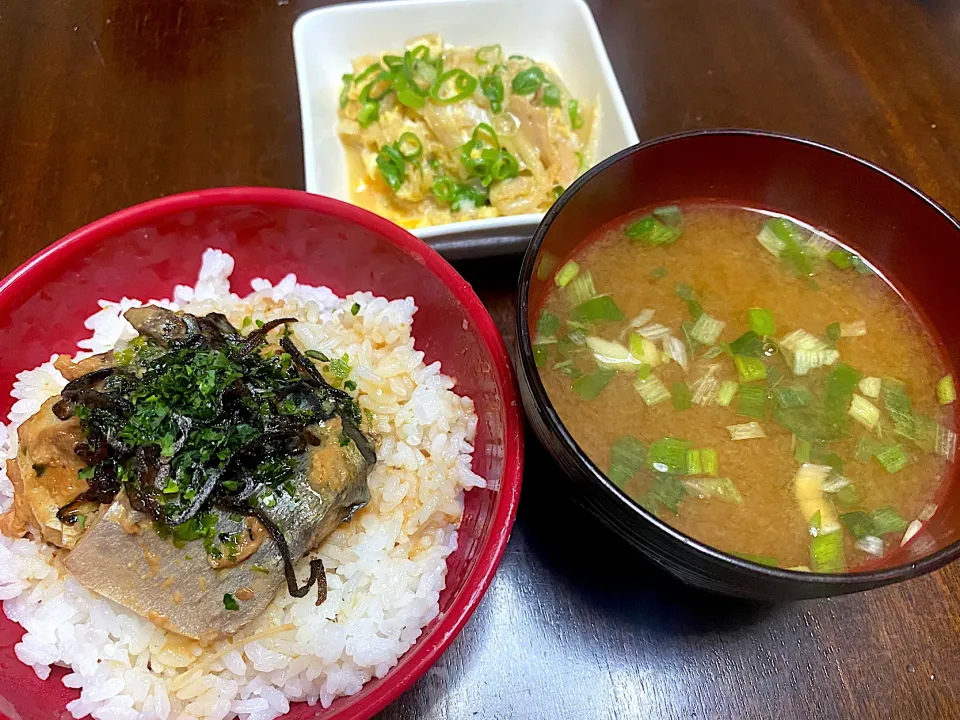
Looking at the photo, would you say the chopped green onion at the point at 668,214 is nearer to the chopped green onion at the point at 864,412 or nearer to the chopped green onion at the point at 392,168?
the chopped green onion at the point at 864,412

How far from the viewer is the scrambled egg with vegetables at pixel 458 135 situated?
2.47 meters

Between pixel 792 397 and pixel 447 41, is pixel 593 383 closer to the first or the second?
pixel 792 397

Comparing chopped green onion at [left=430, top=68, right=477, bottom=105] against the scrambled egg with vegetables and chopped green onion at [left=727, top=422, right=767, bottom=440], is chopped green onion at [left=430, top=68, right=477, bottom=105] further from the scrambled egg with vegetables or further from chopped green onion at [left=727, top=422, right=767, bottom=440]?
chopped green onion at [left=727, top=422, right=767, bottom=440]

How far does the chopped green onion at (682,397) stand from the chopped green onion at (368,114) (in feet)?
5.10

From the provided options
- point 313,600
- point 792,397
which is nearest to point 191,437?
point 313,600

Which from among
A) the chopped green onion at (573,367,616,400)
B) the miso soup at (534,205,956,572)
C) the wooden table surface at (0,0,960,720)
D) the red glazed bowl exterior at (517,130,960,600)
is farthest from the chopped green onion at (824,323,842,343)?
the wooden table surface at (0,0,960,720)

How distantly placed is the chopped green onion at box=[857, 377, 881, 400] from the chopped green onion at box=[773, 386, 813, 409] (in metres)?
0.15

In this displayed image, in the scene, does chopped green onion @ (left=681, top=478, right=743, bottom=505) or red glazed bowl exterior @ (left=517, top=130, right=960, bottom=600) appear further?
chopped green onion @ (left=681, top=478, right=743, bottom=505)

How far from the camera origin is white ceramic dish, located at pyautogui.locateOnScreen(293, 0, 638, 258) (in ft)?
8.18

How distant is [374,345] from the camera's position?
204 centimetres

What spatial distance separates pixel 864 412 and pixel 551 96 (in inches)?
63.5

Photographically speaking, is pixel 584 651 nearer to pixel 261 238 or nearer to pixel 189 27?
pixel 261 238

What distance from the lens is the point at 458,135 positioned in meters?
2.56

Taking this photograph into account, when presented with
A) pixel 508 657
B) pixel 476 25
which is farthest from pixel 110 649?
pixel 476 25
